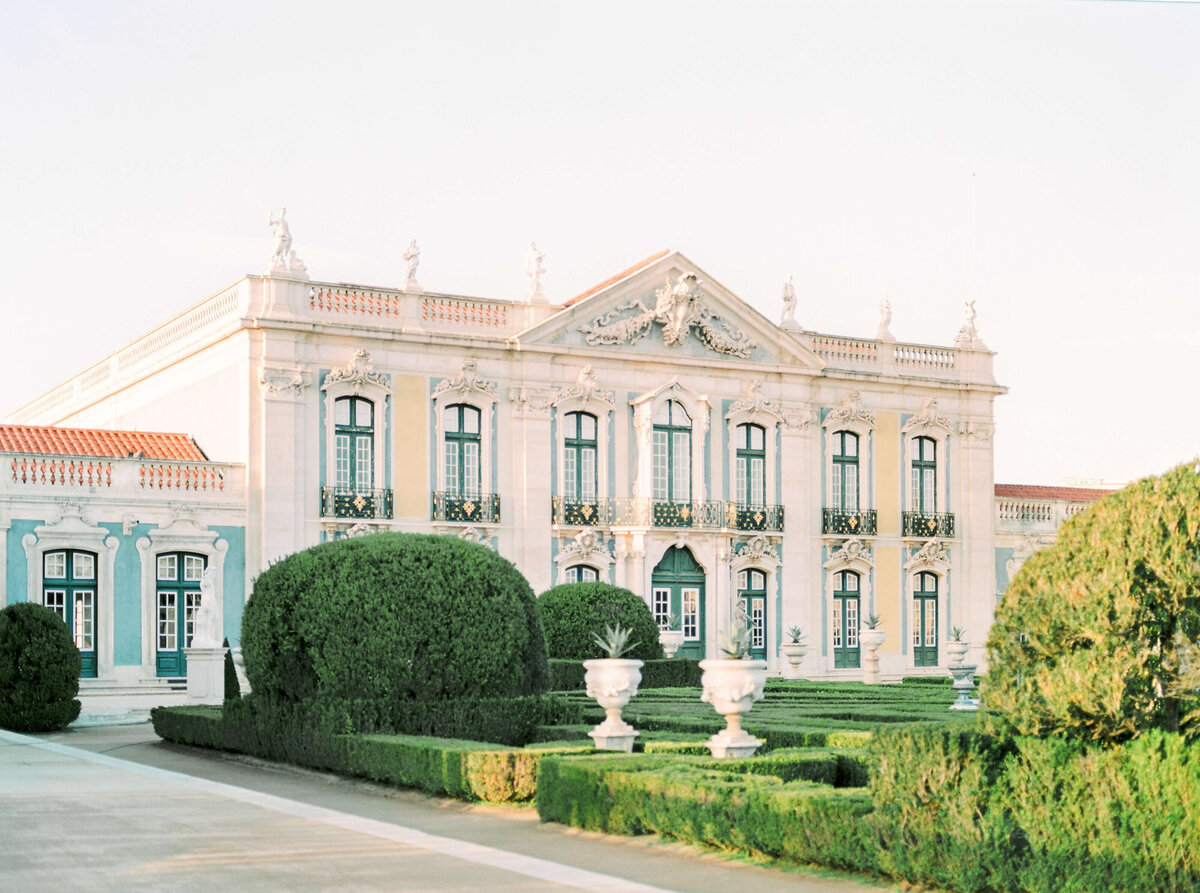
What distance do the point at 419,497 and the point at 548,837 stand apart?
21.6 meters

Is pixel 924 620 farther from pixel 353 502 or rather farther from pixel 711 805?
pixel 711 805

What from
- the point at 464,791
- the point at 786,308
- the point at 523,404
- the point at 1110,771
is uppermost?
the point at 786,308

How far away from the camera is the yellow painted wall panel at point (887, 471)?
39750mm

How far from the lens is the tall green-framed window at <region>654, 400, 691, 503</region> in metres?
36.8

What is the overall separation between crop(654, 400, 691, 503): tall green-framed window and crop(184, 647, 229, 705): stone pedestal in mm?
12622

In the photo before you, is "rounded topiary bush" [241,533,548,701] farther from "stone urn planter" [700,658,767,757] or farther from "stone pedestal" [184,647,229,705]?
"stone pedestal" [184,647,229,705]

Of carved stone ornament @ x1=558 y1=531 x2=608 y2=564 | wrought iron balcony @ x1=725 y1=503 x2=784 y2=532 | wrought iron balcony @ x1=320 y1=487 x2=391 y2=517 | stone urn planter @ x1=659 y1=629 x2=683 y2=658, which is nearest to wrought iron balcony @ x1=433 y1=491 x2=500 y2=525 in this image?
wrought iron balcony @ x1=320 y1=487 x2=391 y2=517

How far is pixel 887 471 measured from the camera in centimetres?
3991

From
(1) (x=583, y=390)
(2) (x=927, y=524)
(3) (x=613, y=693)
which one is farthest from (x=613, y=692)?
(2) (x=927, y=524)

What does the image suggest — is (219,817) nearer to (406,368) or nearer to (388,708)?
(388,708)

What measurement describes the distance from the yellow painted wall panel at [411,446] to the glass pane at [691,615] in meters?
6.45

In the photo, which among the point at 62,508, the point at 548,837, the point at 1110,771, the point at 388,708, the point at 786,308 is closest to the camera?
the point at 1110,771

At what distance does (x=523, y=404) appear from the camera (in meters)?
35.4

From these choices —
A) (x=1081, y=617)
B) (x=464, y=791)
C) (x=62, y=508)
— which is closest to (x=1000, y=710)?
(x=1081, y=617)
